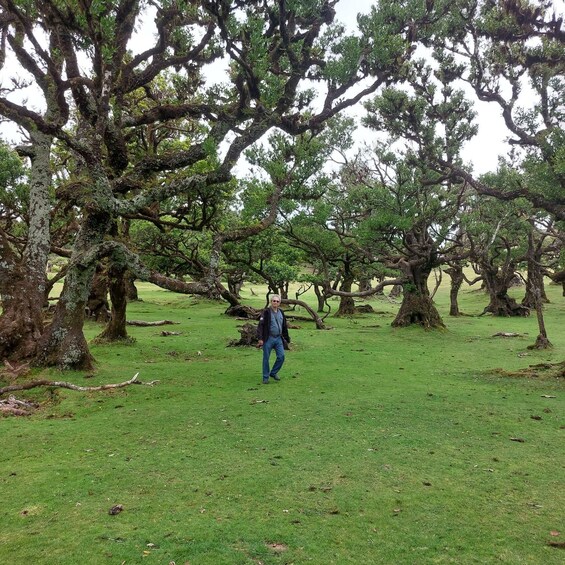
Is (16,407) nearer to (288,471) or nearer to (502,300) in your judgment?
(288,471)

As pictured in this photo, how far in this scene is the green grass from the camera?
363 cm

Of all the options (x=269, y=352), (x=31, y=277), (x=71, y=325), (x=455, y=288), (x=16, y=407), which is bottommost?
(x=16, y=407)

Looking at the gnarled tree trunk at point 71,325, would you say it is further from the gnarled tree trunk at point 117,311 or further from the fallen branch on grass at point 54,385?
the gnarled tree trunk at point 117,311

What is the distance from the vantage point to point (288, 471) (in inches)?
199

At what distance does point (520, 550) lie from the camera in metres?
3.58

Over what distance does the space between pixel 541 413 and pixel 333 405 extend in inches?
136

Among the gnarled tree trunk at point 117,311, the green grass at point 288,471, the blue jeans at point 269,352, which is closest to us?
the green grass at point 288,471

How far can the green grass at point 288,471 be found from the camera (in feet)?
11.9

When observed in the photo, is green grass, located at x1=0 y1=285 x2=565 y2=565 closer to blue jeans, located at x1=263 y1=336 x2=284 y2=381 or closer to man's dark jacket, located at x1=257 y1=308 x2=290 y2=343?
blue jeans, located at x1=263 y1=336 x2=284 y2=381

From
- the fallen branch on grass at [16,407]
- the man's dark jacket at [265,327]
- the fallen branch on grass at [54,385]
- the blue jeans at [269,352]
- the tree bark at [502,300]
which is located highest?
the tree bark at [502,300]

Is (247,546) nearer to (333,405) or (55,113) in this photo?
(333,405)

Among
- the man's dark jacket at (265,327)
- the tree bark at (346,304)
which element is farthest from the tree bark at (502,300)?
the man's dark jacket at (265,327)

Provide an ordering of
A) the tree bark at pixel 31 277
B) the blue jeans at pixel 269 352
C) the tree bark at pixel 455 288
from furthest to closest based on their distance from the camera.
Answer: the tree bark at pixel 455 288
the tree bark at pixel 31 277
the blue jeans at pixel 269 352

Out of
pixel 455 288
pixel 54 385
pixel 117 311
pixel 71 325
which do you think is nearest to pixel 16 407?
pixel 54 385
